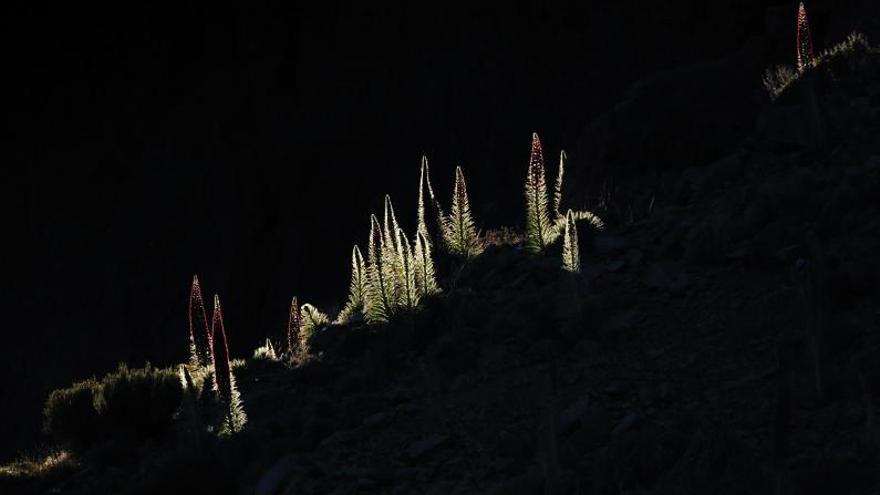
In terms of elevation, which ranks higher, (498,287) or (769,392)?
(498,287)

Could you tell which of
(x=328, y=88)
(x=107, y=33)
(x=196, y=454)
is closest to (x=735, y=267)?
(x=196, y=454)

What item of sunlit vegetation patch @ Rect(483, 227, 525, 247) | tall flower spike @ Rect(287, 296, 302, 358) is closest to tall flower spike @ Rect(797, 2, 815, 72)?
sunlit vegetation patch @ Rect(483, 227, 525, 247)

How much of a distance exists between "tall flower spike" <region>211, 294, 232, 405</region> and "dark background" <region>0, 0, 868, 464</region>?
22481 millimetres

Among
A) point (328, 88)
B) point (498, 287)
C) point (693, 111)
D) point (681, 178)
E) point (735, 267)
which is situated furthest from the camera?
point (328, 88)

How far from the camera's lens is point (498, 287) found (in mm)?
10711

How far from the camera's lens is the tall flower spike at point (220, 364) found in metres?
9.67

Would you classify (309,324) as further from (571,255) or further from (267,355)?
(571,255)

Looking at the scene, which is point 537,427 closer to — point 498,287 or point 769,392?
point 769,392

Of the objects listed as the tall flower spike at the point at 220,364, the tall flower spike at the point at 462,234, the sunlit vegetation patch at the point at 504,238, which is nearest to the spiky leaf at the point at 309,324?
the tall flower spike at the point at 220,364

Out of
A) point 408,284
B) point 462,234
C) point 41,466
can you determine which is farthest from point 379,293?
point 41,466

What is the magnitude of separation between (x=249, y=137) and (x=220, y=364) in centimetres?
3469

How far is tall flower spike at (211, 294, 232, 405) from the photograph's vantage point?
967 centimetres

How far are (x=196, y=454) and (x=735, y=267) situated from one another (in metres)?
5.07

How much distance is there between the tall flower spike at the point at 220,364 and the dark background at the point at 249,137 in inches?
885
